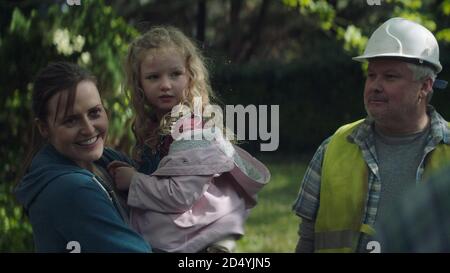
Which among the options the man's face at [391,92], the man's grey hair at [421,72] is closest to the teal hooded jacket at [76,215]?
the man's face at [391,92]

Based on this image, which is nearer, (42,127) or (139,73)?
(42,127)

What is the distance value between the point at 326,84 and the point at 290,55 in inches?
153

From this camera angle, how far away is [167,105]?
2.77 metres

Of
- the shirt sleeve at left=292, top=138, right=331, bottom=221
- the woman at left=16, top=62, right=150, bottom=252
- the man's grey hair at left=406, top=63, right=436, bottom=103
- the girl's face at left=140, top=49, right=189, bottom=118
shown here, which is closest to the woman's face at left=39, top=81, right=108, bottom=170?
the woman at left=16, top=62, right=150, bottom=252

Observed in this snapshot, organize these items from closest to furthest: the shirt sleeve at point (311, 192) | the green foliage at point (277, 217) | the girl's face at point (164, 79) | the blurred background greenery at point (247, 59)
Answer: the girl's face at point (164, 79) → the shirt sleeve at point (311, 192) → the blurred background greenery at point (247, 59) → the green foliage at point (277, 217)

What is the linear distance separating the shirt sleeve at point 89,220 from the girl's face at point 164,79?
21.5 inches

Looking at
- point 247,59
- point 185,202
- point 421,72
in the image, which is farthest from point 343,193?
point 247,59

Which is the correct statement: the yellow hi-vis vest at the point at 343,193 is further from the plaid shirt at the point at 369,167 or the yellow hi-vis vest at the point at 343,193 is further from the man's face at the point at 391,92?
the man's face at the point at 391,92

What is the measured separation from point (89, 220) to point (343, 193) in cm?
104

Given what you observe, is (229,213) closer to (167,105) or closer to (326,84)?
(167,105)

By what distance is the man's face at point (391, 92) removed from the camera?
2852 mm

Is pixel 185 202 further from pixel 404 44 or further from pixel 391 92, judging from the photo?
pixel 404 44

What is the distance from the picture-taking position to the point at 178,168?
2547mm
